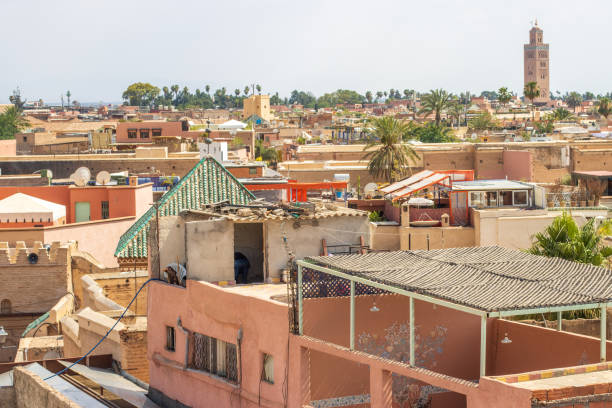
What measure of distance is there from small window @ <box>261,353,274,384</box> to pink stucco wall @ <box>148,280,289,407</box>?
60 millimetres

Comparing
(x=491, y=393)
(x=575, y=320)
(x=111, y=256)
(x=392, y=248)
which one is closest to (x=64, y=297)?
(x=111, y=256)

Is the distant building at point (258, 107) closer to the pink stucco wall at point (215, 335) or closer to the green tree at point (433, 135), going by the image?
the green tree at point (433, 135)

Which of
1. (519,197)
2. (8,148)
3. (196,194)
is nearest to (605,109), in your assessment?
(8,148)

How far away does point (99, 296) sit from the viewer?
22.6 meters

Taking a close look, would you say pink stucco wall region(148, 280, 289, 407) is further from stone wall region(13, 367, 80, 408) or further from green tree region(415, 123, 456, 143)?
green tree region(415, 123, 456, 143)

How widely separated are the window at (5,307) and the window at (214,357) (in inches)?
526

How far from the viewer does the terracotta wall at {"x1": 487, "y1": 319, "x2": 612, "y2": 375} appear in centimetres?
1162

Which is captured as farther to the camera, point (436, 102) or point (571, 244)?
point (436, 102)

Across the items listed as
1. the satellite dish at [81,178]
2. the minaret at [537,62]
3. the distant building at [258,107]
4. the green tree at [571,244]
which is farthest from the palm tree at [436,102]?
the minaret at [537,62]

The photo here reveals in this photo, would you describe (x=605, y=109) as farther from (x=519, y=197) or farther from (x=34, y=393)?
(x=34, y=393)

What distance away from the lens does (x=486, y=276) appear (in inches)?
466

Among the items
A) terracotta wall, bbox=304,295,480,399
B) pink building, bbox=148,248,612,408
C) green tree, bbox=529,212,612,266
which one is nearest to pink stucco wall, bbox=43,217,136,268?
green tree, bbox=529,212,612,266

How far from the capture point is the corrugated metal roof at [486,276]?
34.6 ft

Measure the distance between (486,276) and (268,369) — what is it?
133 inches
